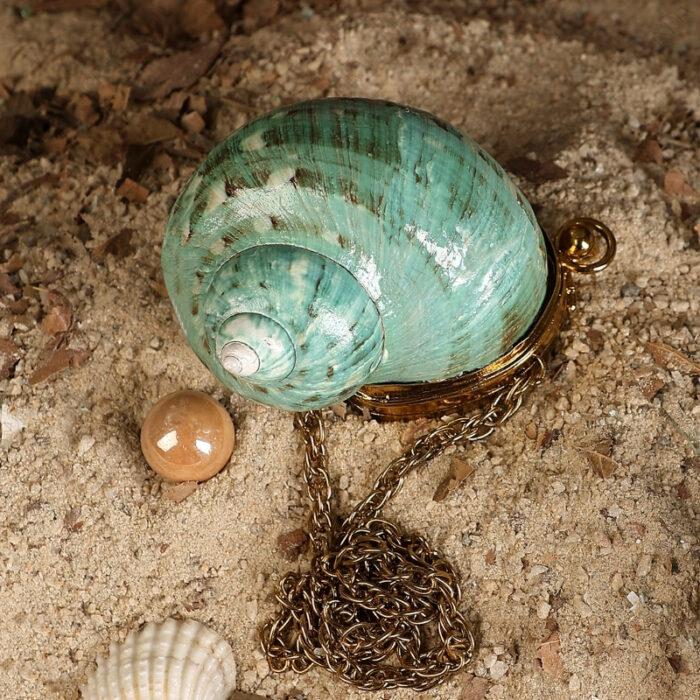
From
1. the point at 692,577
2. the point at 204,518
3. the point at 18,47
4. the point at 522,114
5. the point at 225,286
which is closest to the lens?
the point at 225,286

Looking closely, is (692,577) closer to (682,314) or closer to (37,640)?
(682,314)

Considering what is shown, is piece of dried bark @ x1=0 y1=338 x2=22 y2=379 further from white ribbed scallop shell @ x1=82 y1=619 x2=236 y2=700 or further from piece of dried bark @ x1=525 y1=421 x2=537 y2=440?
piece of dried bark @ x1=525 y1=421 x2=537 y2=440

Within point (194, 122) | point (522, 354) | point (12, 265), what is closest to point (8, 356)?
point (12, 265)

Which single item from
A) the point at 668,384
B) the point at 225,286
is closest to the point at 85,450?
the point at 225,286

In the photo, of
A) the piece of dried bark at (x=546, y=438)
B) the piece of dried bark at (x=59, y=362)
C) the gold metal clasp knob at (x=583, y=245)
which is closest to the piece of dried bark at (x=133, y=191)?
the piece of dried bark at (x=59, y=362)

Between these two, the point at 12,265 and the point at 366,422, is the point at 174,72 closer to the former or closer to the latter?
the point at 12,265

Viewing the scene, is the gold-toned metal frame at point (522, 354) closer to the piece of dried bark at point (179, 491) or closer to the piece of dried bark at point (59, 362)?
the piece of dried bark at point (179, 491)

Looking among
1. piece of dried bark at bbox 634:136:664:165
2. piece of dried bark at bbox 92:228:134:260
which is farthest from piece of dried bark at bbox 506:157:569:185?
piece of dried bark at bbox 92:228:134:260

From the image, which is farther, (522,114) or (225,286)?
(522,114)
